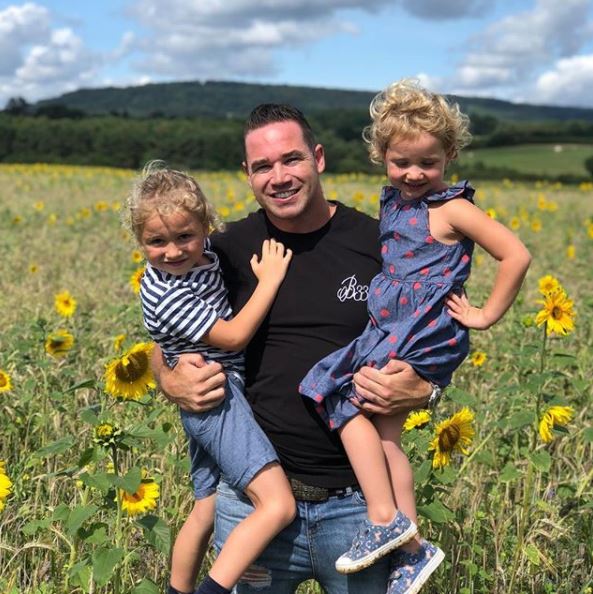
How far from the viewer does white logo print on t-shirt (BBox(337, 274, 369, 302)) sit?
2.48 m

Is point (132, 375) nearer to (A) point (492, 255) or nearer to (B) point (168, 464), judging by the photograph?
(B) point (168, 464)

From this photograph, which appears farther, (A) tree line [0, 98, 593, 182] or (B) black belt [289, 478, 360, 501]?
(A) tree line [0, 98, 593, 182]

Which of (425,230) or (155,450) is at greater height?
(425,230)

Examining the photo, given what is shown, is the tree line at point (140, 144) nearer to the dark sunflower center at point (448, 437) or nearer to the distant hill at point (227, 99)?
the dark sunflower center at point (448, 437)

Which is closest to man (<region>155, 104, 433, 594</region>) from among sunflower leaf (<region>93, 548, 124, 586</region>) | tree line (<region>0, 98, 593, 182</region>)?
sunflower leaf (<region>93, 548, 124, 586</region>)

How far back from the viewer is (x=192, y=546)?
2.66 meters

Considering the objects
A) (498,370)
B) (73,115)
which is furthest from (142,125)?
(498,370)

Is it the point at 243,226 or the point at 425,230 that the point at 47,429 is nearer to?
the point at 243,226

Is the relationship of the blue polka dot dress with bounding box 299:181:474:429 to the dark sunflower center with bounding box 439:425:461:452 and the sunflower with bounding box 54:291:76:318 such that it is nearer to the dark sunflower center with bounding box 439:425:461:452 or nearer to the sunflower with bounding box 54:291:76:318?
the dark sunflower center with bounding box 439:425:461:452

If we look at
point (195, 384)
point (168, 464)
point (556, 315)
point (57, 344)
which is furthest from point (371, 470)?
point (57, 344)

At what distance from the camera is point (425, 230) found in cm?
248

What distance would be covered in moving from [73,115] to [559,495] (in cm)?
5165

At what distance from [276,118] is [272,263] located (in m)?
0.42

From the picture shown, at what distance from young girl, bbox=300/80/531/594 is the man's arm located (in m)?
0.24
